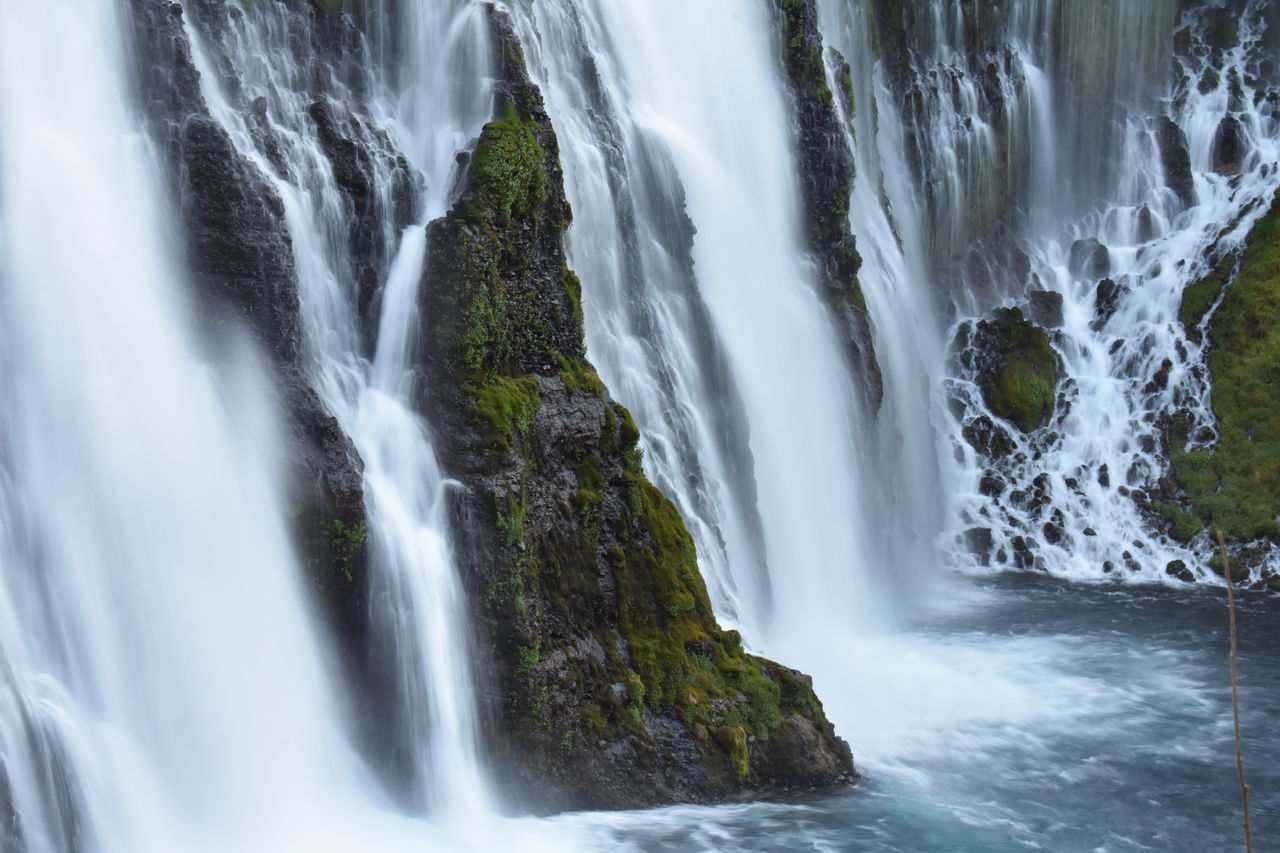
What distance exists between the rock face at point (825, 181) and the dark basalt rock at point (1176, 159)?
11.2m

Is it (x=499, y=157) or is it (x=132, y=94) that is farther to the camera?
(x=499, y=157)

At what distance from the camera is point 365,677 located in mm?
11695

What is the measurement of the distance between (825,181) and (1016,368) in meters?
7.29

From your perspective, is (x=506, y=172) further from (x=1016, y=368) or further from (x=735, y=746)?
(x=1016, y=368)

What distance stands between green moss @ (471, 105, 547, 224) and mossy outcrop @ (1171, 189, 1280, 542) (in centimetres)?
1537

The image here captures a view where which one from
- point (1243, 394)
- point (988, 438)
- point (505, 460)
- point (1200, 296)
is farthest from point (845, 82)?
point (505, 460)

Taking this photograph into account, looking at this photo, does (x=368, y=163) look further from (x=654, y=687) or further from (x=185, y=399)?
(x=654, y=687)

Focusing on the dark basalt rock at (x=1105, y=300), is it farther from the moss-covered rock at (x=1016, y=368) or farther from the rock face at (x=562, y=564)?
the rock face at (x=562, y=564)

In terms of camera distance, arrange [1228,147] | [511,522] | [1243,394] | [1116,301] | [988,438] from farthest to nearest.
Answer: [1228,147] < [1116,301] < [988,438] < [1243,394] < [511,522]

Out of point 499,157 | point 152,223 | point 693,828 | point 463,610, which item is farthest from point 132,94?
point 693,828

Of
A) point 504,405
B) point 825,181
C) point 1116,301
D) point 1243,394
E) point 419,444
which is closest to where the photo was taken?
point 419,444

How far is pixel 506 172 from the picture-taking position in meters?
13.7

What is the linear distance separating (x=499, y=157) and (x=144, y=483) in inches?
197

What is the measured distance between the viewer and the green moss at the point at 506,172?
1349 cm
